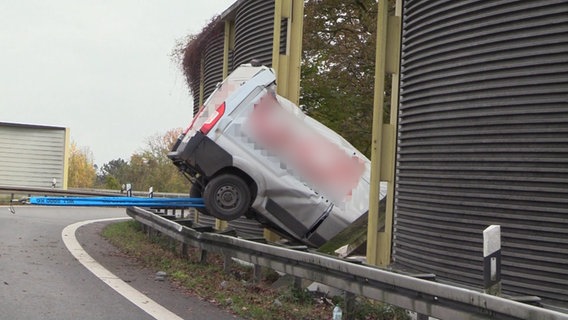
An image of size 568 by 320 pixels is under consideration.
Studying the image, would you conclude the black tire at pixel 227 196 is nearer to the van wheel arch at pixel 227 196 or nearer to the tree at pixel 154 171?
the van wheel arch at pixel 227 196

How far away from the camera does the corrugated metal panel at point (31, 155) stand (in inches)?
1432

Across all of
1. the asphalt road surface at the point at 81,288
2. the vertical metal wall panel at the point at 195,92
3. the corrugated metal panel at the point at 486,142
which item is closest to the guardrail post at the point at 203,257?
the asphalt road surface at the point at 81,288

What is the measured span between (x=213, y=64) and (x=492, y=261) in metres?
12.9

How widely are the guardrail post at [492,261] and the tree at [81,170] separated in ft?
274

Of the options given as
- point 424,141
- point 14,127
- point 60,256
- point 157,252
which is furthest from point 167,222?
point 14,127

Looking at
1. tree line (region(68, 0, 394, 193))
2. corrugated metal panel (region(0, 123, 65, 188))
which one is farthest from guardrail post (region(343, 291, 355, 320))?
corrugated metal panel (region(0, 123, 65, 188))

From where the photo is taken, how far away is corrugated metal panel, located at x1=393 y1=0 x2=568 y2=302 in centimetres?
623

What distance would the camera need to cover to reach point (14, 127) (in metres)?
36.8

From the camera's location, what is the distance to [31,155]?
36750mm

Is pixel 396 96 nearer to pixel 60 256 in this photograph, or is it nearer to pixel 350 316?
pixel 350 316

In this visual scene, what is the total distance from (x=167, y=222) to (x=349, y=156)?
3328 millimetres

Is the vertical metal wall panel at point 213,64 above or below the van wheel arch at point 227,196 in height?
above

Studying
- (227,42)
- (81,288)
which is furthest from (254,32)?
(81,288)

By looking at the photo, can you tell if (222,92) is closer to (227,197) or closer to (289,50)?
(227,197)
